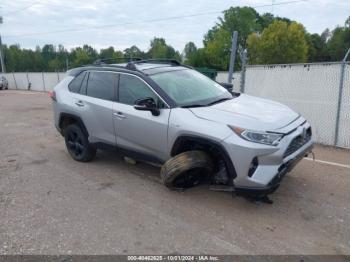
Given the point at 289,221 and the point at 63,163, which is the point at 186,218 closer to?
the point at 289,221

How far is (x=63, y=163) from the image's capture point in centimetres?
636

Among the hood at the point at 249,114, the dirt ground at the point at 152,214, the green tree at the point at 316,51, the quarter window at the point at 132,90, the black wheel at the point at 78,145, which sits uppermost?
the green tree at the point at 316,51

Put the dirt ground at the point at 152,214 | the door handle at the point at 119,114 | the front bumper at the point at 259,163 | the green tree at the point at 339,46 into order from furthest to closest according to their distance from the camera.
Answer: the green tree at the point at 339,46, the door handle at the point at 119,114, the front bumper at the point at 259,163, the dirt ground at the point at 152,214

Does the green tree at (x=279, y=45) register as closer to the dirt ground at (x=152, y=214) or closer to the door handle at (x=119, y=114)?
the dirt ground at (x=152, y=214)

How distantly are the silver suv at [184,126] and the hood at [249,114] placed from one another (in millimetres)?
12

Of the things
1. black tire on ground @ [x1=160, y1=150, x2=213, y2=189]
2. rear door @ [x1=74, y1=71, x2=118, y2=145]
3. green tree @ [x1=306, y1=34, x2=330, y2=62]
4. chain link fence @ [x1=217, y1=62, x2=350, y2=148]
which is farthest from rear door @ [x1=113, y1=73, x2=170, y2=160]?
green tree @ [x1=306, y1=34, x2=330, y2=62]

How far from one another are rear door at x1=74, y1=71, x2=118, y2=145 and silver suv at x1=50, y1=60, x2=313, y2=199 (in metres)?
0.02

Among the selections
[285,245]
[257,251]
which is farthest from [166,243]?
[285,245]

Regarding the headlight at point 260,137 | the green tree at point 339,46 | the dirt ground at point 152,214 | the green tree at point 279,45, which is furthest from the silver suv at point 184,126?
the green tree at point 339,46

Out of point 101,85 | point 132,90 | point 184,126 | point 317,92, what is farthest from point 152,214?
point 317,92

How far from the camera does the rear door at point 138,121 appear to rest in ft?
15.3

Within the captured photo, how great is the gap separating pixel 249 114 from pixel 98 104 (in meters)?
2.50

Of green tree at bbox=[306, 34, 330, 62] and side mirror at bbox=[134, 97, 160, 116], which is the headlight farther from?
green tree at bbox=[306, 34, 330, 62]

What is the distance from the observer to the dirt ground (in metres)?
3.58
